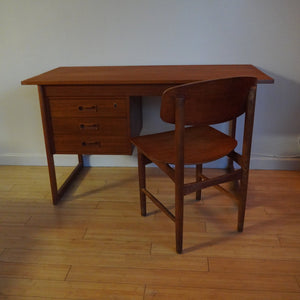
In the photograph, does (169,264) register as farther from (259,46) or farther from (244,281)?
(259,46)

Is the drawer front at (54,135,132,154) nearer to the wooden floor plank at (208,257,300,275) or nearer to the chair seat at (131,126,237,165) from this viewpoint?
the chair seat at (131,126,237,165)

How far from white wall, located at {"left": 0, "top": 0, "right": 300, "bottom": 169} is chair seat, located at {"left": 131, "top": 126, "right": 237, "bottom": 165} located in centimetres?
61

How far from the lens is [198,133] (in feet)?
5.34

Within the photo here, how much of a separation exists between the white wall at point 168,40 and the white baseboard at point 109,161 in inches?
0.8

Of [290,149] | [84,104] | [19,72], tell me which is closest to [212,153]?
[84,104]

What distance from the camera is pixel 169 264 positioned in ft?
4.51

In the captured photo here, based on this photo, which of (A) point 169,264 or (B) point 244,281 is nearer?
(B) point 244,281

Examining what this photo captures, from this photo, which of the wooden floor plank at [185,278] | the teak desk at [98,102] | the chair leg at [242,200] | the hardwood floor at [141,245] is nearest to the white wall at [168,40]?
the teak desk at [98,102]

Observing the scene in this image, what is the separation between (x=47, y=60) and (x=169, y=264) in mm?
1531

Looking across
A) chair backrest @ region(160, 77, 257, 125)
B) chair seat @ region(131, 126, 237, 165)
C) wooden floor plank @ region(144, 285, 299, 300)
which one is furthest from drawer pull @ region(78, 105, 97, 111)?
wooden floor plank @ region(144, 285, 299, 300)

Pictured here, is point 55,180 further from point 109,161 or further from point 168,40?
point 168,40

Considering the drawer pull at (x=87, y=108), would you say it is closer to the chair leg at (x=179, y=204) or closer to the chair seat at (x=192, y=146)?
the chair seat at (x=192, y=146)

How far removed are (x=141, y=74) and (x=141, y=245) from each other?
0.90 metres

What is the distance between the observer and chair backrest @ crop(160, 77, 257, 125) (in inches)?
44.4
